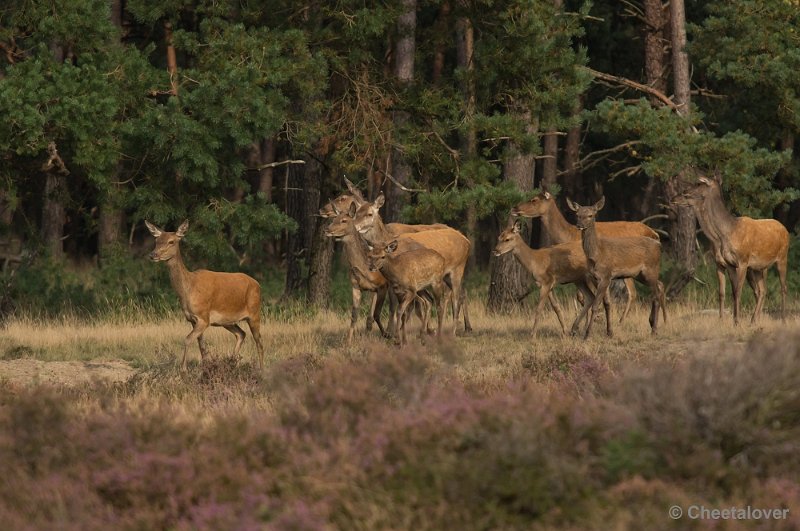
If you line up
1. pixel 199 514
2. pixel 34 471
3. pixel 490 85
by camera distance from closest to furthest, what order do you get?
pixel 199 514
pixel 34 471
pixel 490 85

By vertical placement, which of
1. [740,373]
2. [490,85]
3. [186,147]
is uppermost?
[490,85]

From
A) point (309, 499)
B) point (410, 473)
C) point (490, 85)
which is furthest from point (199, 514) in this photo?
point (490, 85)

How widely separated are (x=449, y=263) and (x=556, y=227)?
8.17ft

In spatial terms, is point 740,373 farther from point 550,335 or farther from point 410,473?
point 550,335

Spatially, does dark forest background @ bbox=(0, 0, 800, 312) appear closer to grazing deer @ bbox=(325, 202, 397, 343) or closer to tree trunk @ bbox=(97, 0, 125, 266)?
tree trunk @ bbox=(97, 0, 125, 266)

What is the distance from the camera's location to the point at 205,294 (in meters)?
15.6

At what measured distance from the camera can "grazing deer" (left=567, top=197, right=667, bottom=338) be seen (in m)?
17.4

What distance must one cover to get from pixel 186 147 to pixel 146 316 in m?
3.49

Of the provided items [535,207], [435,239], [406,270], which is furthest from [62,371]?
[535,207]

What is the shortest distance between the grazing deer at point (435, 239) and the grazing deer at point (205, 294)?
228cm

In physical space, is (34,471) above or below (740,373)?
below

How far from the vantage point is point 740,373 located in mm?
7785

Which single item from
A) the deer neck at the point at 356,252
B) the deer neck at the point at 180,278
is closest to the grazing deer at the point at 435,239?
the deer neck at the point at 356,252

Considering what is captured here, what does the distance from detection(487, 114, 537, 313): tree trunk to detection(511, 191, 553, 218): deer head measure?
193cm
